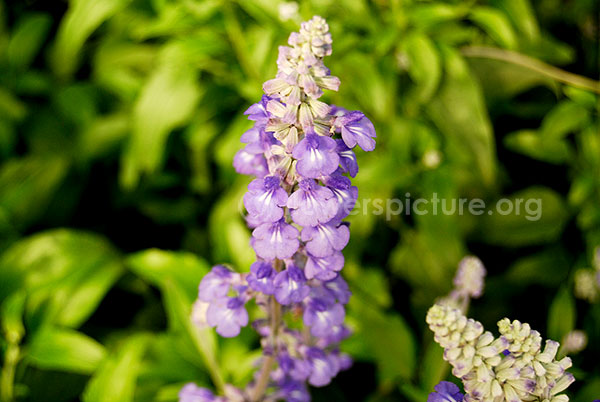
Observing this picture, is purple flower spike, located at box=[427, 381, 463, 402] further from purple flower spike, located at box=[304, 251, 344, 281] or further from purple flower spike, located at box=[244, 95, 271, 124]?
purple flower spike, located at box=[244, 95, 271, 124]

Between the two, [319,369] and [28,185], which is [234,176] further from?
[319,369]

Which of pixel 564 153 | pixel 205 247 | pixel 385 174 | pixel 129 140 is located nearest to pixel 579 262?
pixel 564 153

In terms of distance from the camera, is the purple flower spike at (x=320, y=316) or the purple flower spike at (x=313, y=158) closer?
the purple flower spike at (x=313, y=158)

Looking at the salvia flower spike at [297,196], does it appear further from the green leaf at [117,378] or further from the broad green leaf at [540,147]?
the broad green leaf at [540,147]

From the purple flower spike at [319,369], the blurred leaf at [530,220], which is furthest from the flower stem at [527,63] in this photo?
the purple flower spike at [319,369]

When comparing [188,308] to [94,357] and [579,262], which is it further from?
[579,262]

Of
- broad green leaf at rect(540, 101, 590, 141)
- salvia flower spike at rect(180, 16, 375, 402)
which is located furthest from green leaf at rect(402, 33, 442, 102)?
salvia flower spike at rect(180, 16, 375, 402)

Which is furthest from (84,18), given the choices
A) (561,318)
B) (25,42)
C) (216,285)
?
(561,318)
